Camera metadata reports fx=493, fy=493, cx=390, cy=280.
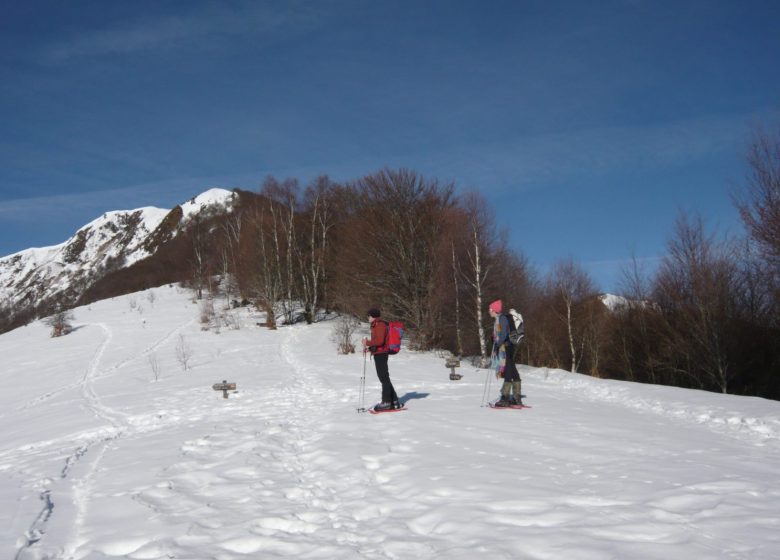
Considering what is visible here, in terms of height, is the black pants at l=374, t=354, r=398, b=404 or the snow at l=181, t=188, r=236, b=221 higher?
the snow at l=181, t=188, r=236, b=221

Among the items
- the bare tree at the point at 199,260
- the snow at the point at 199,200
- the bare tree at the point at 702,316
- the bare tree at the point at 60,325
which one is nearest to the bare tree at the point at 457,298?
the bare tree at the point at 702,316

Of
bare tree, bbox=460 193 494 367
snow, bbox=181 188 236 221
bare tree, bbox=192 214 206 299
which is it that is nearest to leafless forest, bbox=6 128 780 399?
bare tree, bbox=460 193 494 367

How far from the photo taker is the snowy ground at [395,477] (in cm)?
386

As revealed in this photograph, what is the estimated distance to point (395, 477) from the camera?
558 centimetres

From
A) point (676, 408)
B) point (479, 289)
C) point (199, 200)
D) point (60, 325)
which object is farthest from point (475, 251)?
point (199, 200)

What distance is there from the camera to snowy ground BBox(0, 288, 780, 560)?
3863 millimetres

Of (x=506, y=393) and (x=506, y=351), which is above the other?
(x=506, y=351)

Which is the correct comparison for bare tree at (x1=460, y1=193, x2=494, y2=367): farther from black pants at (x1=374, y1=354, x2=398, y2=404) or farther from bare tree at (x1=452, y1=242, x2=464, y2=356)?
black pants at (x1=374, y1=354, x2=398, y2=404)

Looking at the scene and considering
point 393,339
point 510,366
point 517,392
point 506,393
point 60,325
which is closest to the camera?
point 393,339

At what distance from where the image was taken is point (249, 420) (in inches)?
380

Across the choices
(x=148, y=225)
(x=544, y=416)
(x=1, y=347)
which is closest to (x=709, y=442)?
(x=544, y=416)

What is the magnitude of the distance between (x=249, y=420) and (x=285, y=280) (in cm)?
3060

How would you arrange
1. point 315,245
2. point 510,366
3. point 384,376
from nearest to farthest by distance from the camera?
point 384,376 < point 510,366 < point 315,245

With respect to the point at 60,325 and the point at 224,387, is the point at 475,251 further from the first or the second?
the point at 60,325
